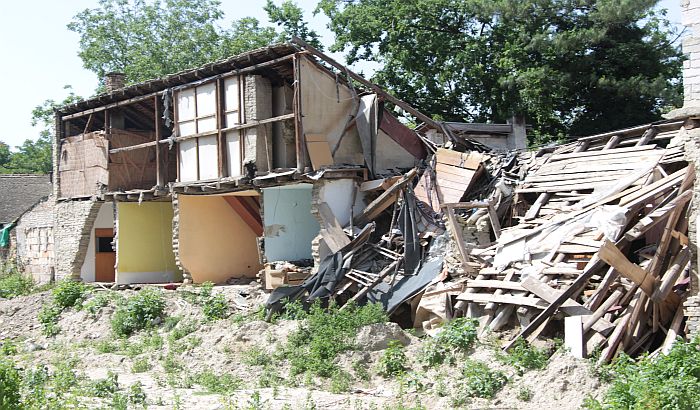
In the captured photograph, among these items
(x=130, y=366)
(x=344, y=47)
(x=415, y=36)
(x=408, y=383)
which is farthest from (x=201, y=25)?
(x=408, y=383)

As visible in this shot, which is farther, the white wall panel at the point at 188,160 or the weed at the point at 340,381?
the white wall panel at the point at 188,160

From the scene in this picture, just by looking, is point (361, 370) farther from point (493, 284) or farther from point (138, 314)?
point (138, 314)

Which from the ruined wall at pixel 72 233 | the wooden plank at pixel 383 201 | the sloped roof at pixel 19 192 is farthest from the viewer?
the sloped roof at pixel 19 192

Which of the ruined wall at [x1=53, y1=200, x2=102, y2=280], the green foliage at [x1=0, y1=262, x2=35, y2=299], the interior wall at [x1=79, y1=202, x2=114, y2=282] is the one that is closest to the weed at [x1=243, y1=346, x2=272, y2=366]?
the ruined wall at [x1=53, y1=200, x2=102, y2=280]

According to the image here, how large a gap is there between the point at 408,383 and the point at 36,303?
12722 millimetres

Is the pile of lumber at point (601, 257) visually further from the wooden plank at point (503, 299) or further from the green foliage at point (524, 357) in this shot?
the green foliage at point (524, 357)

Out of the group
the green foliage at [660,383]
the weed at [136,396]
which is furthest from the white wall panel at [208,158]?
the green foliage at [660,383]

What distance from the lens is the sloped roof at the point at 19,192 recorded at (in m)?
32.3

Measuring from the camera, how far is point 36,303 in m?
20.0

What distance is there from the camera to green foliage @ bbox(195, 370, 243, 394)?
1099 centimetres

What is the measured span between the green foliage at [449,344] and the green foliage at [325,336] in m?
1.42

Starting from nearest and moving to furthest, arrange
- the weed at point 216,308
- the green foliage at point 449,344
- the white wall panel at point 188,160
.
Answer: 1. the green foliage at point 449,344
2. the weed at point 216,308
3. the white wall panel at point 188,160

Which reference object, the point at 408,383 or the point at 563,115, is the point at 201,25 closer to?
the point at 563,115

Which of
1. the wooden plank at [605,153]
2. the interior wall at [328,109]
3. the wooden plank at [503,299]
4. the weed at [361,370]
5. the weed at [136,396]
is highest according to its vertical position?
the interior wall at [328,109]
